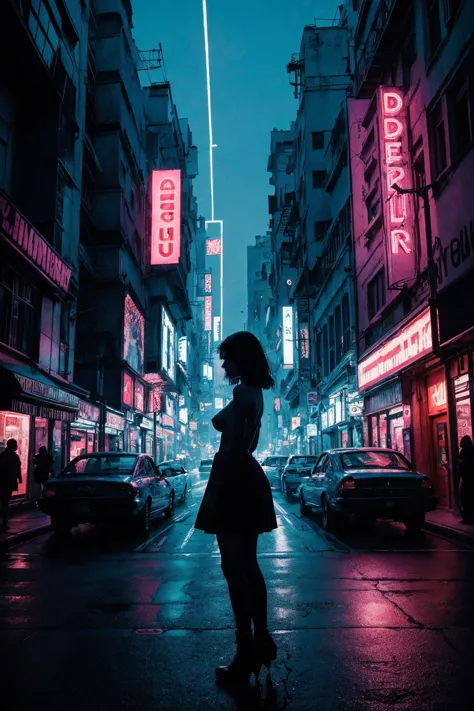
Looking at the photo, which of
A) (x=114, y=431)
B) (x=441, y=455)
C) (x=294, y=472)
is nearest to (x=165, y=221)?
(x=114, y=431)

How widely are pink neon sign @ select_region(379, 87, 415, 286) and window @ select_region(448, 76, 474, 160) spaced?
3.14m

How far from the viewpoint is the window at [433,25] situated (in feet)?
56.2

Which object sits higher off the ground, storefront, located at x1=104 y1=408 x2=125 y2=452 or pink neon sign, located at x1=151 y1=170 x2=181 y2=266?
pink neon sign, located at x1=151 y1=170 x2=181 y2=266

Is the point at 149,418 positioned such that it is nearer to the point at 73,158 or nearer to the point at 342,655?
the point at 73,158

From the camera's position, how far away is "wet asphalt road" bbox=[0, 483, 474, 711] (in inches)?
136

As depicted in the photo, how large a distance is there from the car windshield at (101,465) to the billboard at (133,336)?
2072 centimetres

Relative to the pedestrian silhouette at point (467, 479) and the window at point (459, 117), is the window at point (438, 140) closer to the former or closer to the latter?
the window at point (459, 117)

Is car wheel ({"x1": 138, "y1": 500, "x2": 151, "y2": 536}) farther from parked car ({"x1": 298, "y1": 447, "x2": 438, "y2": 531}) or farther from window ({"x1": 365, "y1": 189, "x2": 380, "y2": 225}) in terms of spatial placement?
window ({"x1": 365, "y1": 189, "x2": 380, "y2": 225})

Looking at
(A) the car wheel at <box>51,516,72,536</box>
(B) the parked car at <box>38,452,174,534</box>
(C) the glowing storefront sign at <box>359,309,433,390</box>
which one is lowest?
(A) the car wheel at <box>51,516,72,536</box>

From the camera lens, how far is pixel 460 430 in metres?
15.5

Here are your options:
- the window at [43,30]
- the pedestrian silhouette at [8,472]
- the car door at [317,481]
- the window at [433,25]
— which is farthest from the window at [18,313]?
the window at [433,25]

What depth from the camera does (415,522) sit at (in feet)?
37.3

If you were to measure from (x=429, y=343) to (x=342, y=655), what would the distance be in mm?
12367

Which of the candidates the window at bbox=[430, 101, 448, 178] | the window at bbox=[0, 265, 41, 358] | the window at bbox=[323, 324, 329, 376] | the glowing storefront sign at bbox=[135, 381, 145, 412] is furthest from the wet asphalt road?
the glowing storefront sign at bbox=[135, 381, 145, 412]
